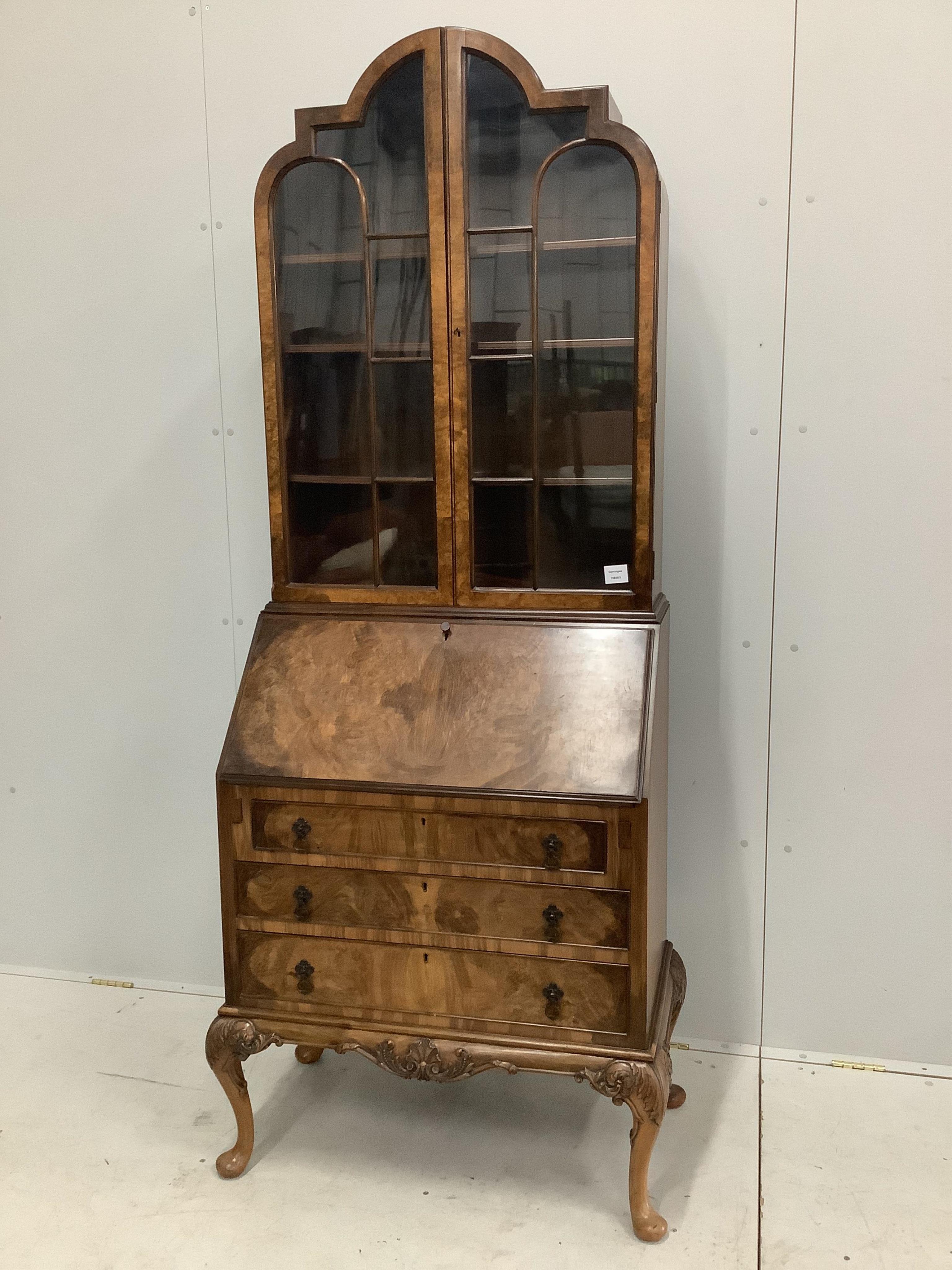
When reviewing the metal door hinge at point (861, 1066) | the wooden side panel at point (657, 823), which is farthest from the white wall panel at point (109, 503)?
the metal door hinge at point (861, 1066)

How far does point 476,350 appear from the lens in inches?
83.2

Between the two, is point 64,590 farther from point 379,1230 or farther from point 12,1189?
point 379,1230

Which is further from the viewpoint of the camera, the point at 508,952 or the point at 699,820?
the point at 699,820

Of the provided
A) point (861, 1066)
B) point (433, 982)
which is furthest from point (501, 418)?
point (861, 1066)

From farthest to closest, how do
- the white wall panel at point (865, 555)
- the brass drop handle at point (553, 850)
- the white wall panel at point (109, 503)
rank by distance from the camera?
the white wall panel at point (109, 503)
the white wall panel at point (865, 555)
the brass drop handle at point (553, 850)

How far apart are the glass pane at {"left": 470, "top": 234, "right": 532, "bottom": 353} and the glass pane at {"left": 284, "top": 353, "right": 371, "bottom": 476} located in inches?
10.4

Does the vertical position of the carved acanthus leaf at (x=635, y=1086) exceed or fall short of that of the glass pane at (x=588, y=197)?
it falls short

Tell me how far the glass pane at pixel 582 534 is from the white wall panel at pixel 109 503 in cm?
103

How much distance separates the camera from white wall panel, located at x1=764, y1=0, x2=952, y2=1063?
2.29 meters

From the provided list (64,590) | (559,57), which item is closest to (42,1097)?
(64,590)

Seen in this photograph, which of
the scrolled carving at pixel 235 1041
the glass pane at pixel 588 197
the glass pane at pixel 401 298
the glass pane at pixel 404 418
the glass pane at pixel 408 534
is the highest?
the glass pane at pixel 588 197

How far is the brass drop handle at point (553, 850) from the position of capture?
197 cm

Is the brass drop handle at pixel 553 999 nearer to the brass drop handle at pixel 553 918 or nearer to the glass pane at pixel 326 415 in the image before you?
the brass drop handle at pixel 553 918

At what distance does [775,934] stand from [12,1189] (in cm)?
178
